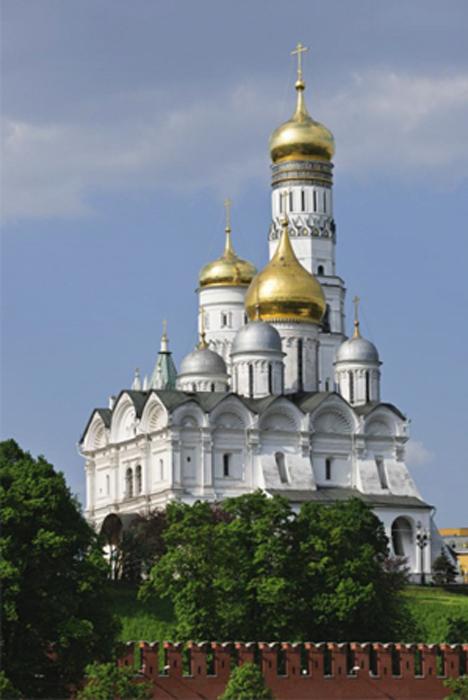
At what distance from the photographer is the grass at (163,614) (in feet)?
176

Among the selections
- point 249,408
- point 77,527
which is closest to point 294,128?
point 249,408

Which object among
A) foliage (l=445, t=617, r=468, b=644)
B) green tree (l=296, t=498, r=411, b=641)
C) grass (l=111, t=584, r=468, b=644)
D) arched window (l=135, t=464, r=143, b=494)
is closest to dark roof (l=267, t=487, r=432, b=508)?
arched window (l=135, t=464, r=143, b=494)

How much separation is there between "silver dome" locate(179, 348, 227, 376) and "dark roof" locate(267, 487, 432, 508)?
234 inches

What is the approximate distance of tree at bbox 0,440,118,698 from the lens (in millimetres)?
39438

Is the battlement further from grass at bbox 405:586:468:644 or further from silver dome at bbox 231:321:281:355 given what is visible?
silver dome at bbox 231:321:281:355

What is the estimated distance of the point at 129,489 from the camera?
71625 mm

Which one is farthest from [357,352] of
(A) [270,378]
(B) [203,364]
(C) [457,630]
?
(C) [457,630]

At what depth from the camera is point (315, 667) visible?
143 feet

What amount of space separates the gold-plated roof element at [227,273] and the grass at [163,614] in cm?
2137

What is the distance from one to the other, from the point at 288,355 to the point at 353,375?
2416 mm

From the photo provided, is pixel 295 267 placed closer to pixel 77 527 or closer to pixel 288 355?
pixel 288 355

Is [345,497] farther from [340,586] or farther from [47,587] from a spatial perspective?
[47,587]

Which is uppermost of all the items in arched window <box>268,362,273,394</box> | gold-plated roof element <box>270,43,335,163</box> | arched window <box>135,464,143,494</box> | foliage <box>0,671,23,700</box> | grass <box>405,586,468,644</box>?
gold-plated roof element <box>270,43,335,163</box>

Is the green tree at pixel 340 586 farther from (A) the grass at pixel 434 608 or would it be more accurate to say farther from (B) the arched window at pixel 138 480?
(B) the arched window at pixel 138 480
